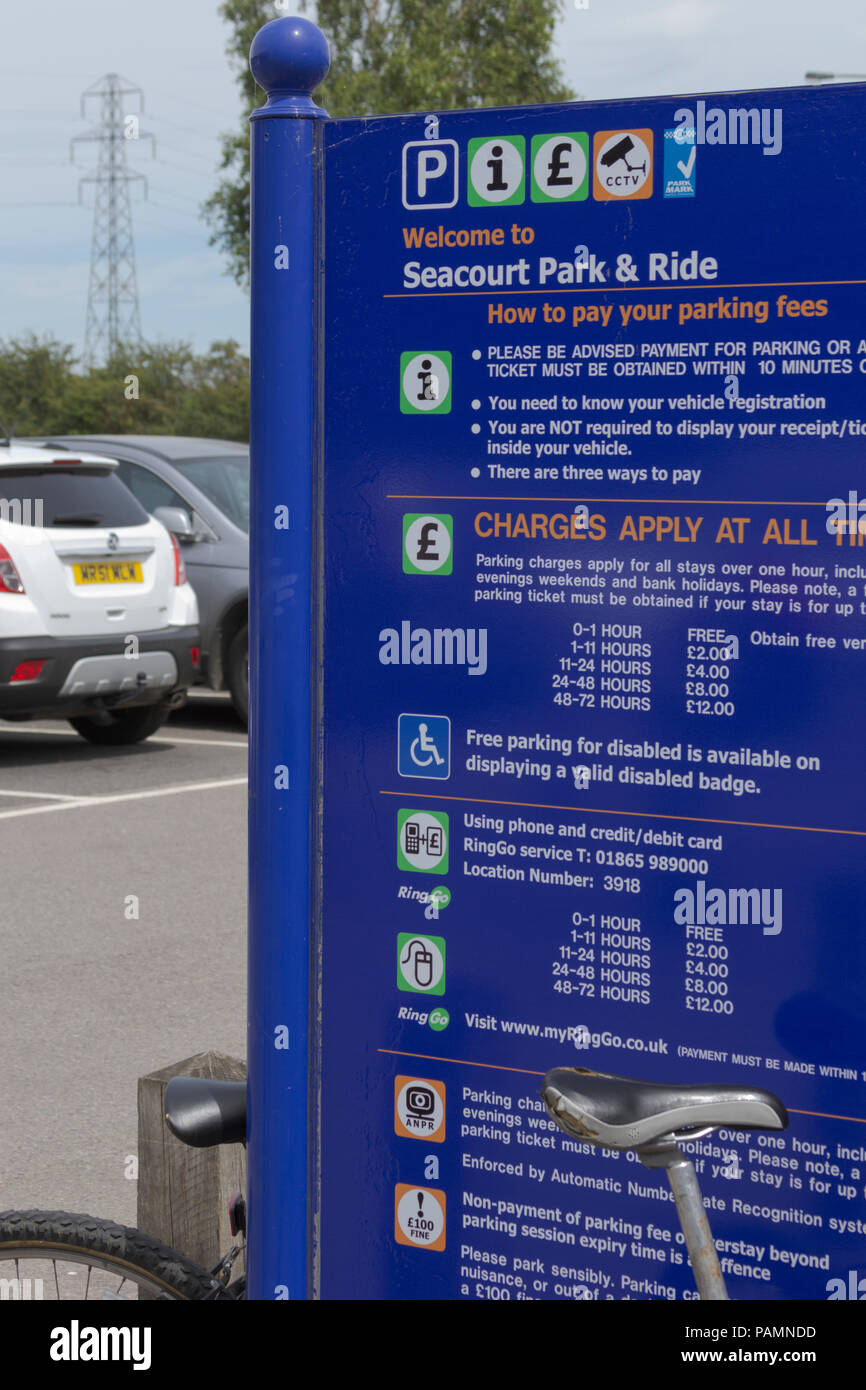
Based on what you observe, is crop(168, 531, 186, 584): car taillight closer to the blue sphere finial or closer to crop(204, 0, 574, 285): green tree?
the blue sphere finial

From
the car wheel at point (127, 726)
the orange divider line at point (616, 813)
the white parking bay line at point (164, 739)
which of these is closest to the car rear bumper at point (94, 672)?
the car wheel at point (127, 726)

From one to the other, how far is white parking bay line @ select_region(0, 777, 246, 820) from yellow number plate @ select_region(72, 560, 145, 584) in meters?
1.31

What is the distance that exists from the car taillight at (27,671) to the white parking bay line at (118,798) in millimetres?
764

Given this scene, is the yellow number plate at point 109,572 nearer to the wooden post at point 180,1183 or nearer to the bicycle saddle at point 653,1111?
the wooden post at point 180,1183

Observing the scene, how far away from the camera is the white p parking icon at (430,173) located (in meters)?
2.02

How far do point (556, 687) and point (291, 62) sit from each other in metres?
0.86

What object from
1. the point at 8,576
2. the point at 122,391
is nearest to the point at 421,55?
the point at 122,391

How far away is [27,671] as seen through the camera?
29.9ft

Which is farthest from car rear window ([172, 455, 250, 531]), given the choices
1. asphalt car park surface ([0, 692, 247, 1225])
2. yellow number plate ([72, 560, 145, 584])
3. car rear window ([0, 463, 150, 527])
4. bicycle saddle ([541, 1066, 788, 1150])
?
bicycle saddle ([541, 1066, 788, 1150])

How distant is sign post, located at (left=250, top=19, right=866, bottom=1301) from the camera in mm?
1873

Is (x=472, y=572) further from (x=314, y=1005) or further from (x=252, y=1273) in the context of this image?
(x=252, y=1273)

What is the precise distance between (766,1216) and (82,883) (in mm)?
5454
